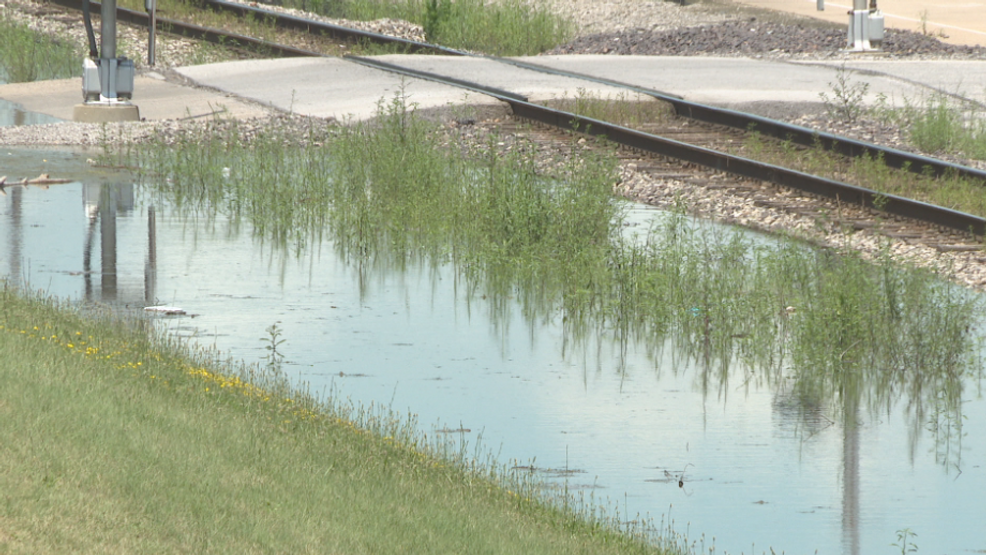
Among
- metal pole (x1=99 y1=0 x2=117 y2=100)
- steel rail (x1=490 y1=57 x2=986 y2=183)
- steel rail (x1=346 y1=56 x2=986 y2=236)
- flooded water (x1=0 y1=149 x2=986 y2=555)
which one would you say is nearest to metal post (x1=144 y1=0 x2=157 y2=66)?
metal pole (x1=99 y1=0 x2=117 y2=100)

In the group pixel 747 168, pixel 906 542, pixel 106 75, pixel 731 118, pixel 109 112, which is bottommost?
pixel 906 542

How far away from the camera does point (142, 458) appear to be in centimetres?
524

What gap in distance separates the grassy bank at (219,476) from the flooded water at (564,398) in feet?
1.68

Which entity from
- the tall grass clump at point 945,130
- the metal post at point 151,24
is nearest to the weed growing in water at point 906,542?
the tall grass clump at point 945,130

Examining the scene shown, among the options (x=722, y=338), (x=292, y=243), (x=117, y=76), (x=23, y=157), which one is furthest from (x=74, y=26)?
(x=722, y=338)

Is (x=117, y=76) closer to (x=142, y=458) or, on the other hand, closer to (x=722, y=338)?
(x=722, y=338)

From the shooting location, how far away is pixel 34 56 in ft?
72.2

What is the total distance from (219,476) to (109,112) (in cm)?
1243

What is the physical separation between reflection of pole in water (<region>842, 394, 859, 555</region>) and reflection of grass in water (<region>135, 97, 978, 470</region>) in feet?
0.68

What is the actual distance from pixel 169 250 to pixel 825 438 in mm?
6106

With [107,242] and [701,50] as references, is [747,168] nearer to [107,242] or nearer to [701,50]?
[107,242]

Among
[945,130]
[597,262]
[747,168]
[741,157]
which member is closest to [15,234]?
[597,262]

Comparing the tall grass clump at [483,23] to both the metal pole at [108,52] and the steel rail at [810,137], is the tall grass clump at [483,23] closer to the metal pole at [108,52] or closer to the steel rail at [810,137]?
the steel rail at [810,137]

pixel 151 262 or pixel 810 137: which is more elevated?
pixel 810 137
